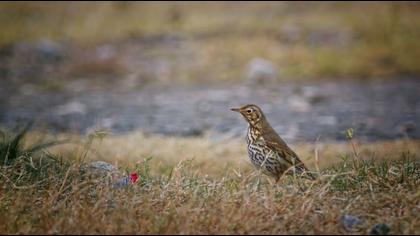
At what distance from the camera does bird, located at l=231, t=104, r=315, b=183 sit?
4996 millimetres

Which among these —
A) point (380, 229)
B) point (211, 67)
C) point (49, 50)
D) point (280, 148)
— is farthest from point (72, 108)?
point (380, 229)

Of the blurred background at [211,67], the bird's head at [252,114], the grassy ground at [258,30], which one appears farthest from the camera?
the grassy ground at [258,30]

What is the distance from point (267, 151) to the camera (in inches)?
200

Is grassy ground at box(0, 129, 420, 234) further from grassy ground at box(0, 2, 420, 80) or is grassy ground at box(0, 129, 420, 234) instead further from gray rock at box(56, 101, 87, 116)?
grassy ground at box(0, 2, 420, 80)

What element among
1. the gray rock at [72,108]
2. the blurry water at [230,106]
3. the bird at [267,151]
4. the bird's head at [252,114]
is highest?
the bird's head at [252,114]

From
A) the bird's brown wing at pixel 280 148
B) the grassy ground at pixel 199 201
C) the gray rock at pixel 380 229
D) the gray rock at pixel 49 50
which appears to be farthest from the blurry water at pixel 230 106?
the gray rock at pixel 380 229

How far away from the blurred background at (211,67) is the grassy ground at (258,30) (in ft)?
0.12

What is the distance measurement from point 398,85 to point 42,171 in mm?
8719

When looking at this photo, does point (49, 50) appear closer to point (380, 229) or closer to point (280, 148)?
point (280, 148)

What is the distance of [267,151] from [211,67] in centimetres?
942

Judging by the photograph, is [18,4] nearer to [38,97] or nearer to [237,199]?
[38,97]

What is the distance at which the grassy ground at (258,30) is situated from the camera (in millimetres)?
14180

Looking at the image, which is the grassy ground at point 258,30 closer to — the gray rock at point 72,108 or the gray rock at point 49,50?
the gray rock at point 49,50

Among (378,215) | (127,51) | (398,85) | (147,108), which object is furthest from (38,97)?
(378,215)
